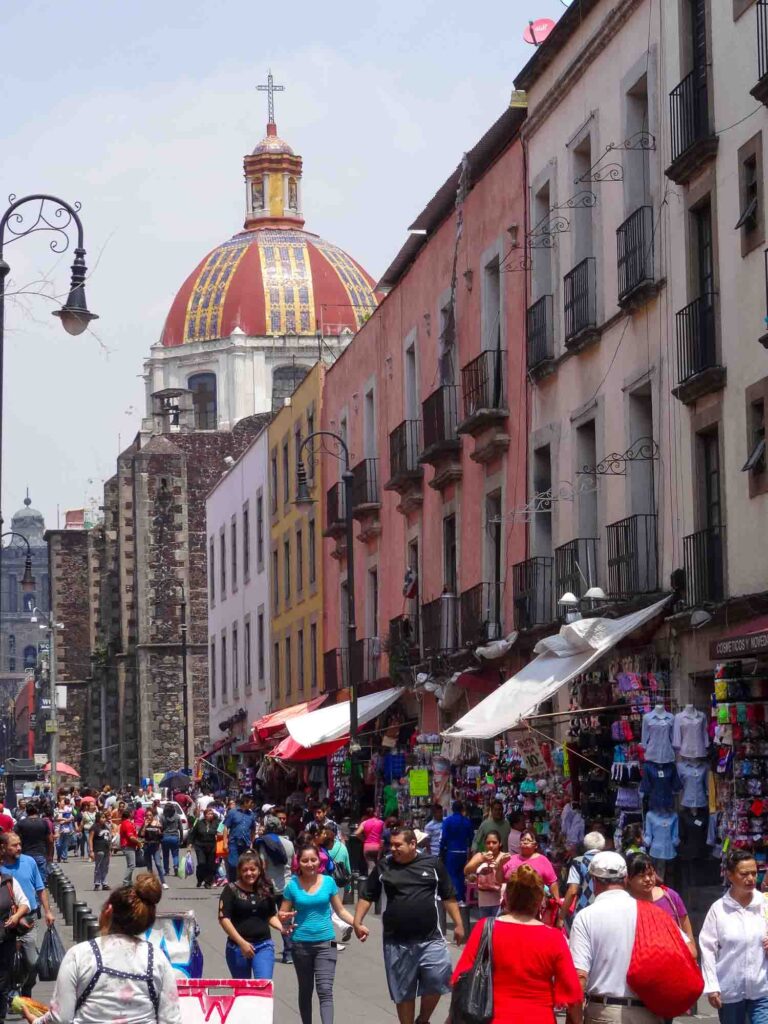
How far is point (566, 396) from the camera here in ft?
87.4

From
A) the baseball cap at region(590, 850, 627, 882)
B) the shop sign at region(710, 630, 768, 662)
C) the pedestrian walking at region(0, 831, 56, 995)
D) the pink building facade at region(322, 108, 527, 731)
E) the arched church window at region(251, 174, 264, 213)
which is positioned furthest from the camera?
the arched church window at region(251, 174, 264, 213)

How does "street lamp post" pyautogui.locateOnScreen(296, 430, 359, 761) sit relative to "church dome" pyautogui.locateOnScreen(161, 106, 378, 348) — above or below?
below

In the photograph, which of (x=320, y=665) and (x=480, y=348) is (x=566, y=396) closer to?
(x=480, y=348)

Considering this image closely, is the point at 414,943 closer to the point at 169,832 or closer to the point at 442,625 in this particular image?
the point at 442,625

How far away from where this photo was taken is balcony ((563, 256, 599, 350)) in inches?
995

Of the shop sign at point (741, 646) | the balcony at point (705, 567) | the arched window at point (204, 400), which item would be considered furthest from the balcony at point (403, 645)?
the arched window at point (204, 400)

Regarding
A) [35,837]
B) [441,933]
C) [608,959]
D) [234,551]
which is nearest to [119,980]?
[608,959]

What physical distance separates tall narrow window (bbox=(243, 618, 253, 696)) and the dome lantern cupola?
48461mm

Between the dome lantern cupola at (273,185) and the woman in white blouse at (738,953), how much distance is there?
93502 millimetres

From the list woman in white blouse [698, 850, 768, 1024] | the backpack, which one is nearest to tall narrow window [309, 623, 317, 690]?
woman in white blouse [698, 850, 768, 1024]

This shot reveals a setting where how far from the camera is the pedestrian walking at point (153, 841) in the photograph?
38.5 m

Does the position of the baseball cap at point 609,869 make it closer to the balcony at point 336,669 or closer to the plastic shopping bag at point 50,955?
the plastic shopping bag at point 50,955

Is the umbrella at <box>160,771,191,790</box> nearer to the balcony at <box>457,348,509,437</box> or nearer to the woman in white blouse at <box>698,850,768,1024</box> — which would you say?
the balcony at <box>457,348,509,437</box>

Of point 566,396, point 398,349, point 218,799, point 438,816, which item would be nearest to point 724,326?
point 566,396
